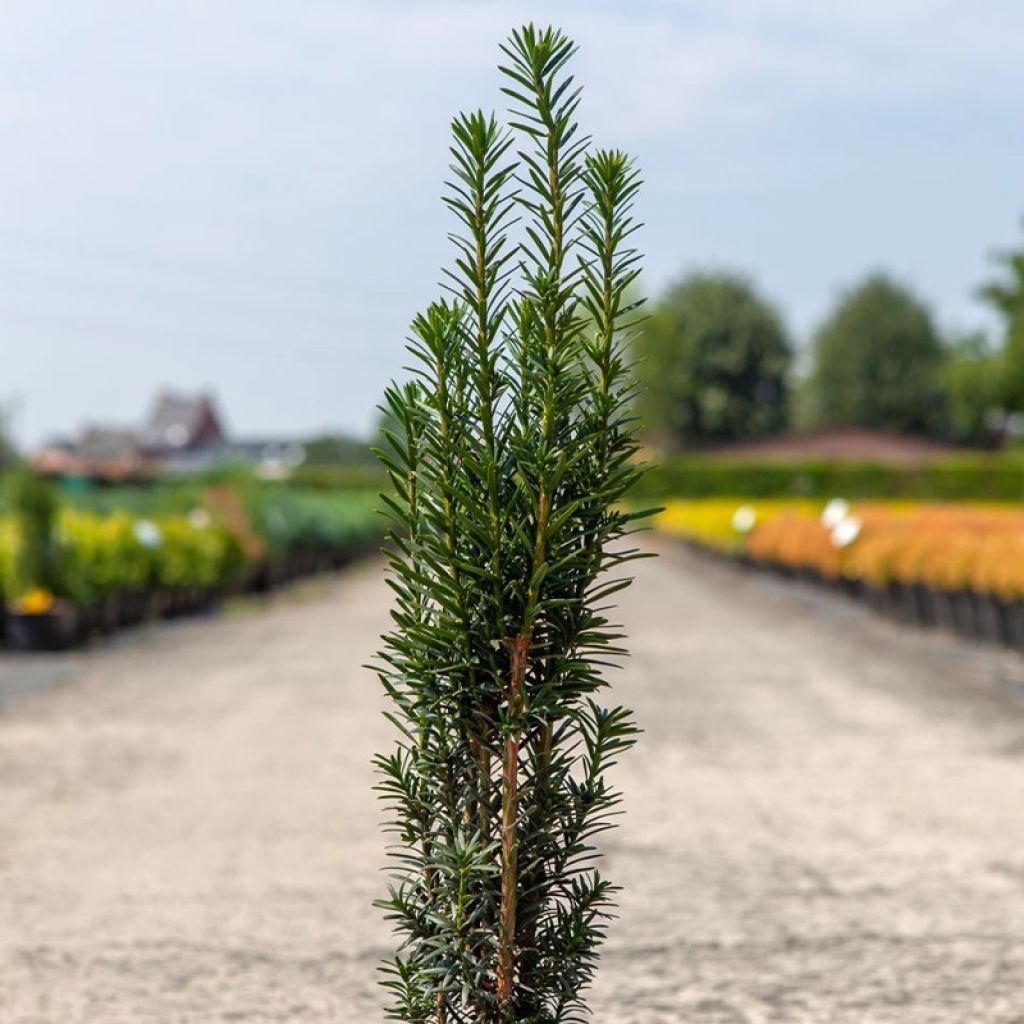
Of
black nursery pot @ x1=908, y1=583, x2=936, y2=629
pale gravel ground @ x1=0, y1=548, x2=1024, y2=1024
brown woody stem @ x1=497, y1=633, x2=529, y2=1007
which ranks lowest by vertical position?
black nursery pot @ x1=908, y1=583, x2=936, y2=629

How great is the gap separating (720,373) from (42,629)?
3169 inches

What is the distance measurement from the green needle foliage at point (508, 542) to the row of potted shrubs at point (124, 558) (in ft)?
46.0

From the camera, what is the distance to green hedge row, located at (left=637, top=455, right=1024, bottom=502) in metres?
66.3

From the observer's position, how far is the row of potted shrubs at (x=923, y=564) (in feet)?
54.3

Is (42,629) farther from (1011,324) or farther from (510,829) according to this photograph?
(1011,324)

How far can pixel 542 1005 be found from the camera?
9.33 ft

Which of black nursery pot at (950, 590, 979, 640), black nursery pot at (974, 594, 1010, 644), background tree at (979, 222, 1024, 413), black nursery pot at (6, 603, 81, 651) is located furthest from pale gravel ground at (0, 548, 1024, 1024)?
background tree at (979, 222, 1024, 413)

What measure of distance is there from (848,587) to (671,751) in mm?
14760

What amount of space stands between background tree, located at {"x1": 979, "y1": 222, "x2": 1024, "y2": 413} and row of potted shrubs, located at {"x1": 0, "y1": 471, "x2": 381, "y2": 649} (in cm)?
3408

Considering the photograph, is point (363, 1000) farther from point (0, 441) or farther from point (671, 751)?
A: point (0, 441)

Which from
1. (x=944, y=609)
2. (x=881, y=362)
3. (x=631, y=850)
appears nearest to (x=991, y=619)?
(x=944, y=609)

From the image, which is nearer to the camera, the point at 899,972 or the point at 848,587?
the point at 899,972

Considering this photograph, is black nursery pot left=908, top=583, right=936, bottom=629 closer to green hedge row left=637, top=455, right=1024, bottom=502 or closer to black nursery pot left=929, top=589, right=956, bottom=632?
black nursery pot left=929, top=589, right=956, bottom=632

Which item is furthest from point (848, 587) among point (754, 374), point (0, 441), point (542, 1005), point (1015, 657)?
point (754, 374)
